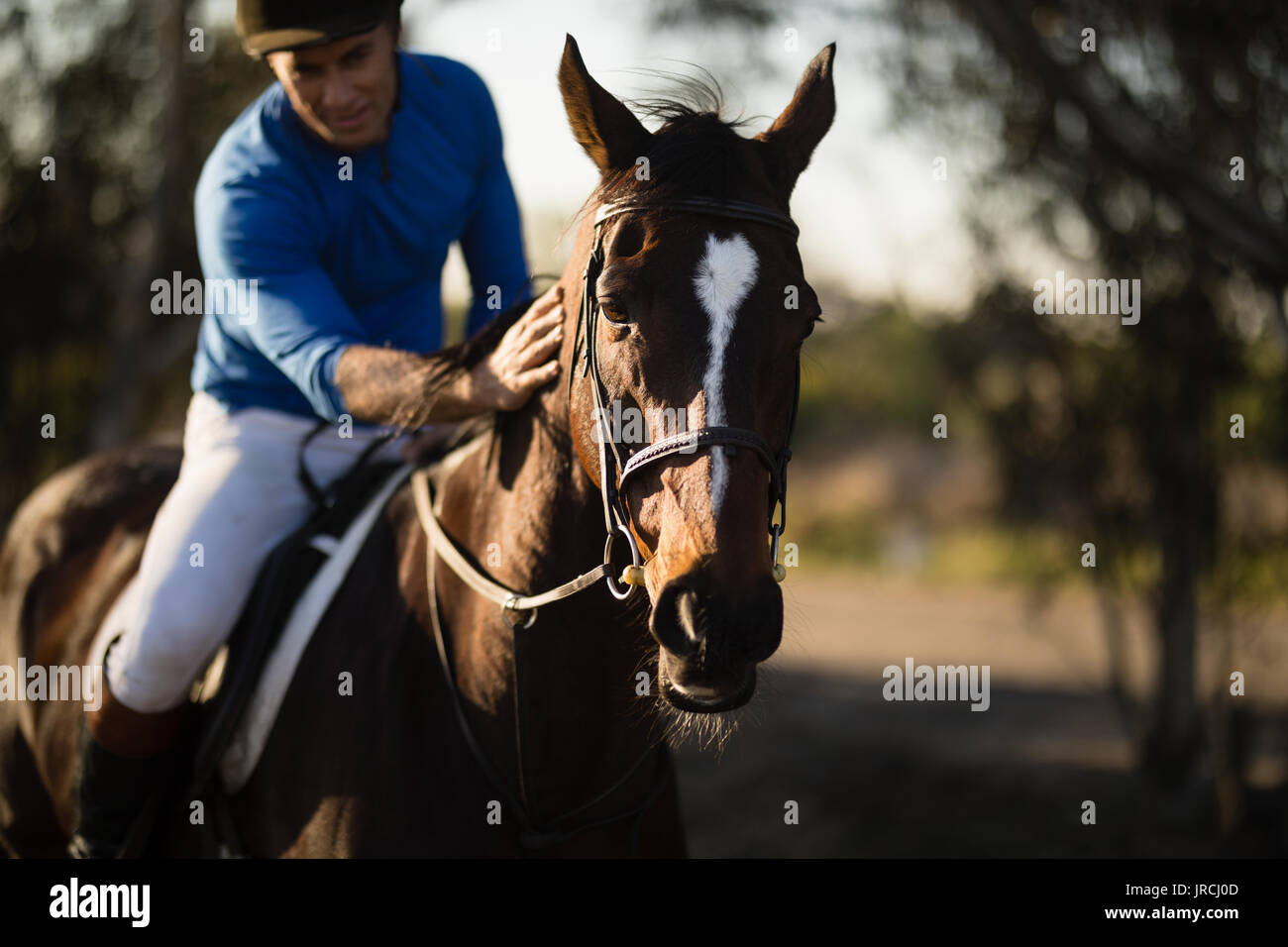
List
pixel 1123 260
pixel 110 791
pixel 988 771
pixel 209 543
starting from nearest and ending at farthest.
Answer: pixel 209 543
pixel 110 791
pixel 1123 260
pixel 988 771

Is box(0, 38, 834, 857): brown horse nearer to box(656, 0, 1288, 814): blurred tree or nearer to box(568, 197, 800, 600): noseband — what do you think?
box(568, 197, 800, 600): noseband

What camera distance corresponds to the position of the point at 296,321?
2.59 meters

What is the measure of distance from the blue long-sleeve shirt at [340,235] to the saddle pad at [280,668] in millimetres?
415

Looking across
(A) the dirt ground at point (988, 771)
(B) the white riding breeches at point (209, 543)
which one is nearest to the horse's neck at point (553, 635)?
(B) the white riding breeches at point (209, 543)

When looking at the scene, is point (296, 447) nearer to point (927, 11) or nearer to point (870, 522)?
point (927, 11)

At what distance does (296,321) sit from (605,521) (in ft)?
3.25

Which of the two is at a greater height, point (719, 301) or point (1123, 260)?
point (1123, 260)

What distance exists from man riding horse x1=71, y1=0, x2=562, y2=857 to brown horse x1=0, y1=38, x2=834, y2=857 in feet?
0.83

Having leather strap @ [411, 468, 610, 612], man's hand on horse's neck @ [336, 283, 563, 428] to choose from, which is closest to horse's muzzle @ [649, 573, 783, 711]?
leather strap @ [411, 468, 610, 612]

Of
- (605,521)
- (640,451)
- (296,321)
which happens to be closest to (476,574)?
(605,521)

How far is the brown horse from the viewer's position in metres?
1.83

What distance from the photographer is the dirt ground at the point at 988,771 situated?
641cm

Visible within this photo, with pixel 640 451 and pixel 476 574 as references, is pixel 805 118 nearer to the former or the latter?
pixel 640 451

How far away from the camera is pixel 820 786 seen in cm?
747
